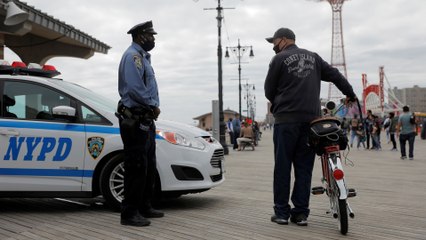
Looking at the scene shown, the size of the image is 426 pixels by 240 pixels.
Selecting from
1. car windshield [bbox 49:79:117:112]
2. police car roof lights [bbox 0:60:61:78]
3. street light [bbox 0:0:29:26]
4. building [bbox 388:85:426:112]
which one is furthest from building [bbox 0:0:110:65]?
building [bbox 388:85:426:112]

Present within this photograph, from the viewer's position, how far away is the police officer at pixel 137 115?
14.5 ft

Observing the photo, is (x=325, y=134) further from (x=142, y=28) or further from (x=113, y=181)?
(x=113, y=181)

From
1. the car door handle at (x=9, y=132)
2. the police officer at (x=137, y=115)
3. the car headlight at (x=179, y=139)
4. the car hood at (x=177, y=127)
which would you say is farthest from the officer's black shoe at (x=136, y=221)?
the car door handle at (x=9, y=132)

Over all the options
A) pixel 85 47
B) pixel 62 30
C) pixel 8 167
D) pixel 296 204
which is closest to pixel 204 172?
pixel 296 204

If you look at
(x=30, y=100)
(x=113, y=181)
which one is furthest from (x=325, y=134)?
(x=30, y=100)

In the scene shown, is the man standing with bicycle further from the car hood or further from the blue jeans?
the car hood

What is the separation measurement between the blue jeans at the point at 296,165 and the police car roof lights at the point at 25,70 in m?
3.08

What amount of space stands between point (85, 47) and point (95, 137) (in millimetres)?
12008

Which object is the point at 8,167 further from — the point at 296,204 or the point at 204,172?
the point at 296,204

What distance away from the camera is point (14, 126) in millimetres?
5070

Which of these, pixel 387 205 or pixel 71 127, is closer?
pixel 71 127

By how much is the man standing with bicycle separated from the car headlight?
1101 mm

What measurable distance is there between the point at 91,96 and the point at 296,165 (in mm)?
2631

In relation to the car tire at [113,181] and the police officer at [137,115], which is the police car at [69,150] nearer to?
the car tire at [113,181]
